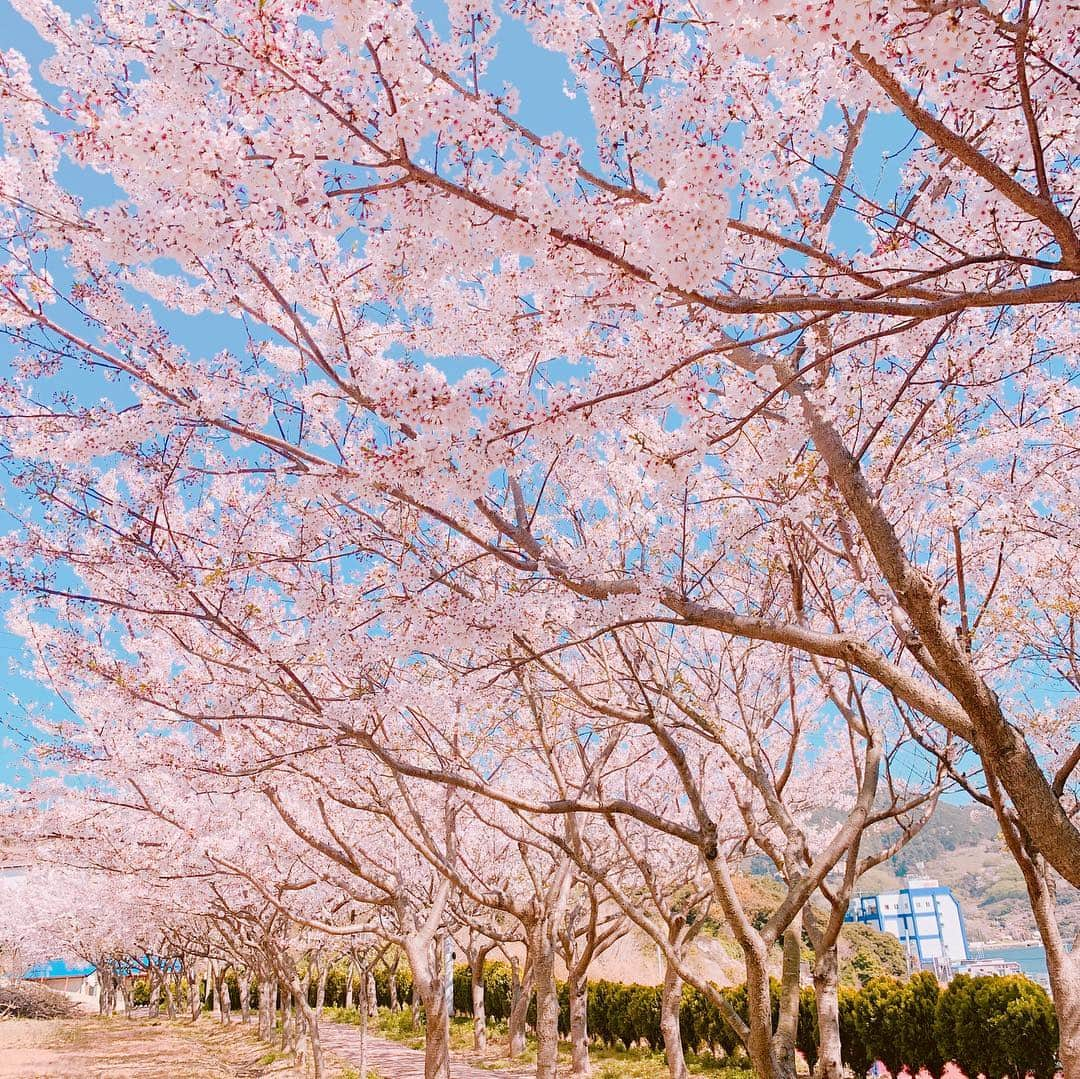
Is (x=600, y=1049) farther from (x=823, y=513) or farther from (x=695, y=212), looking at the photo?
(x=695, y=212)

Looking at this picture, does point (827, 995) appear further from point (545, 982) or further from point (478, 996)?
point (478, 996)

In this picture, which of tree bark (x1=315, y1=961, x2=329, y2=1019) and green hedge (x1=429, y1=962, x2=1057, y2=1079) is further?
tree bark (x1=315, y1=961, x2=329, y2=1019)

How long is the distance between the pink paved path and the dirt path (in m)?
1.67

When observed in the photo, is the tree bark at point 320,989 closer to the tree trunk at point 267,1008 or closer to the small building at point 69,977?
the tree trunk at point 267,1008

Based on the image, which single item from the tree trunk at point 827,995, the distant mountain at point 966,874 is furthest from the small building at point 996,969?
the distant mountain at point 966,874

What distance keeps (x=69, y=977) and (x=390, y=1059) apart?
186 feet

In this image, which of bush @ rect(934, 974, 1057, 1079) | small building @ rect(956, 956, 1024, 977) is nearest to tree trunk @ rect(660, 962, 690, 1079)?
bush @ rect(934, 974, 1057, 1079)

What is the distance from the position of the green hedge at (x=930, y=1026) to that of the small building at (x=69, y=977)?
58393mm

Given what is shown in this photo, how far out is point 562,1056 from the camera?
60.3 feet

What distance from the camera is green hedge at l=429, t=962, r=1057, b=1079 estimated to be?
10.6 m

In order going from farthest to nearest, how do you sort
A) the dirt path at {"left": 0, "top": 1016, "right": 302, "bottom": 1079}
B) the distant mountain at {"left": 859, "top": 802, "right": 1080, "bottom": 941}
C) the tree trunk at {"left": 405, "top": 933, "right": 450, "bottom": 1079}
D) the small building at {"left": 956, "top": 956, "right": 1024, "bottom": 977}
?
the distant mountain at {"left": 859, "top": 802, "right": 1080, "bottom": 941} < the dirt path at {"left": 0, "top": 1016, "right": 302, "bottom": 1079} < the small building at {"left": 956, "top": 956, "right": 1024, "bottom": 977} < the tree trunk at {"left": 405, "top": 933, "right": 450, "bottom": 1079}

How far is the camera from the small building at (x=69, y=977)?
193 ft

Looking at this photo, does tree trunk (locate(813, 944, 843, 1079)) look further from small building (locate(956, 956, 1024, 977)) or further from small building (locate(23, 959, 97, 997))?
small building (locate(23, 959, 97, 997))

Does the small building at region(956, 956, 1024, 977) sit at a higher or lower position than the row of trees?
lower
